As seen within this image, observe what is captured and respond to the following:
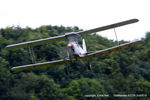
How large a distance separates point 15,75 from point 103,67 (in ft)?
33.4

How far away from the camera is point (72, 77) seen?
1169 inches

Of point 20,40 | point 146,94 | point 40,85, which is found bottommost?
point 146,94

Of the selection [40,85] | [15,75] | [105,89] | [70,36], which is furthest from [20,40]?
[70,36]

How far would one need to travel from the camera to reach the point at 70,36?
13.9 meters

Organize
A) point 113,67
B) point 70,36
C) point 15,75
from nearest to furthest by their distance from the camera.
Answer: point 70,36 < point 15,75 < point 113,67

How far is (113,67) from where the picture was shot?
31094 millimetres

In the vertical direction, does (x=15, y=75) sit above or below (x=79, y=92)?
above

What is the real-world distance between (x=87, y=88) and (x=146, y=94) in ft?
20.4

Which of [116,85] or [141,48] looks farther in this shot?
[141,48]

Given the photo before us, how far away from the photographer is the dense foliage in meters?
25.2

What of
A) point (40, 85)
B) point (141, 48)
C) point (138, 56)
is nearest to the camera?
point (40, 85)

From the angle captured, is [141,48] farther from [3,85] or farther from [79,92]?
[3,85]

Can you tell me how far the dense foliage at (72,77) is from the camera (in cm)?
2525

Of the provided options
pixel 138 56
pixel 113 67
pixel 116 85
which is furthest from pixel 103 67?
pixel 138 56
